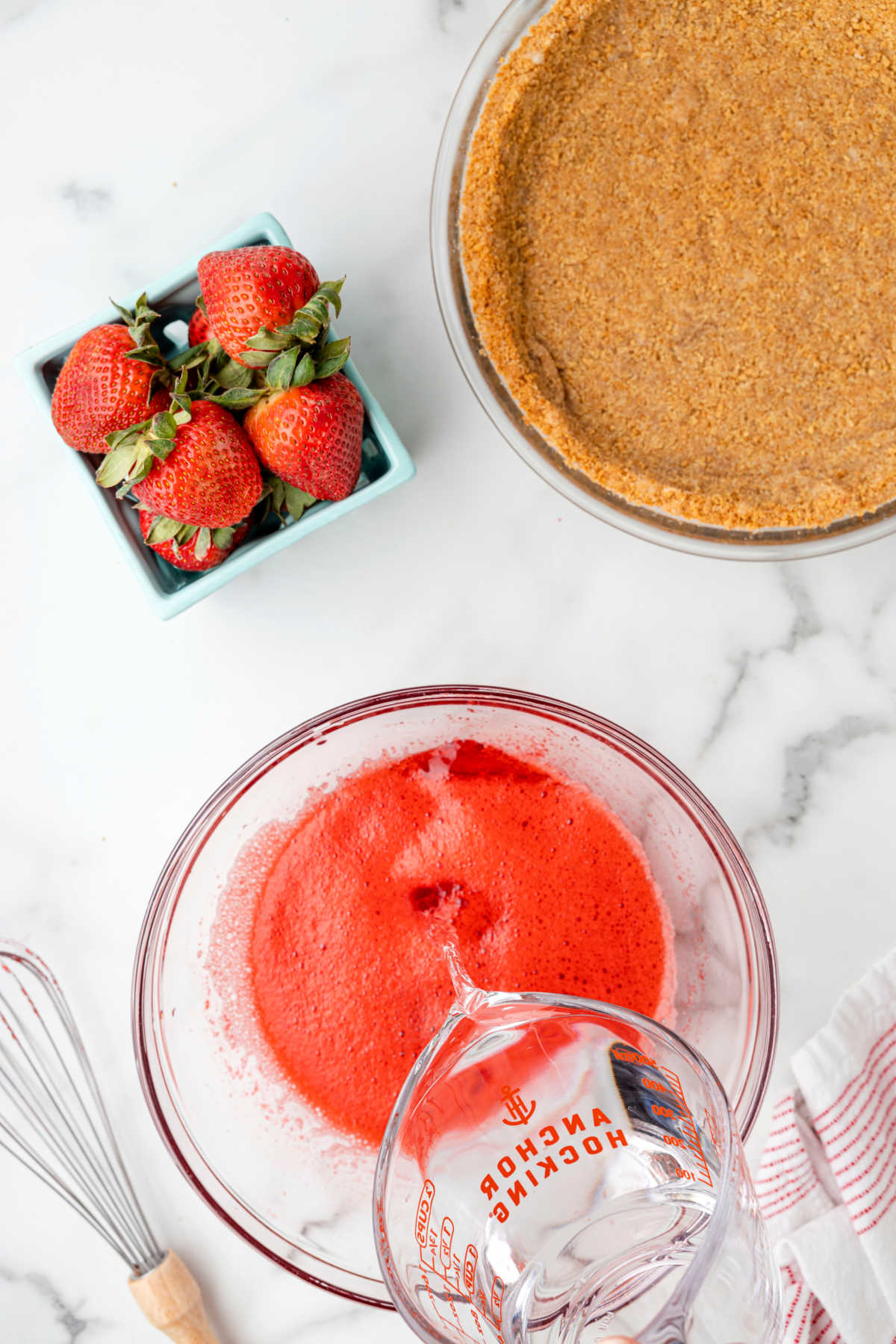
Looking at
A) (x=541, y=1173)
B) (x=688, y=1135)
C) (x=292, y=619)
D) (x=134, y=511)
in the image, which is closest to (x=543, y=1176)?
(x=541, y=1173)

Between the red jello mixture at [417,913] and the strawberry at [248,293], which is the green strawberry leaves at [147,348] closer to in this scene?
the strawberry at [248,293]

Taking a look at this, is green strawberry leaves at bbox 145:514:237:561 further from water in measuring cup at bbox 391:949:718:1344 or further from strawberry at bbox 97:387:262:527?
water in measuring cup at bbox 391:949:718:1344

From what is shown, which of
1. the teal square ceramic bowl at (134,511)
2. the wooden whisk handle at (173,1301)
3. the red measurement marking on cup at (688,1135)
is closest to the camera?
the red measurement marking on cup at (688,1135)

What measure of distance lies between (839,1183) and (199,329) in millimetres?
919

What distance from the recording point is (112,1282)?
3.25 feet

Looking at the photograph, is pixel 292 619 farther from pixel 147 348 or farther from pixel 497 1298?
pixel 497 1298

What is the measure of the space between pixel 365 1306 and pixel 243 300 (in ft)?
2.94

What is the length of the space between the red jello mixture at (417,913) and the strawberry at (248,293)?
1.23 feet

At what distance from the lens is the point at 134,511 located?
0.88 m

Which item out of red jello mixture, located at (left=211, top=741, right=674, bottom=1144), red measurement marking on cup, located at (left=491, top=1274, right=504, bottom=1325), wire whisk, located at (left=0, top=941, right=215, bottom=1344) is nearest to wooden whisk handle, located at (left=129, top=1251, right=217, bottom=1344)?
wire whisk, located at (left=0, top=941, right=215, bottom=1344)

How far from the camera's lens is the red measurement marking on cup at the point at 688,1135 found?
750 millimetres

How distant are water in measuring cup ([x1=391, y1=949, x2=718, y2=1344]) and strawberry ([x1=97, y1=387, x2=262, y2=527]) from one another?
45cm

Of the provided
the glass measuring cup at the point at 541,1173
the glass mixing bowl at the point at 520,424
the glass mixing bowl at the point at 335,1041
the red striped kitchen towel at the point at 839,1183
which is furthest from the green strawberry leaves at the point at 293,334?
the red striped kitchen towel at the point at 839,1183

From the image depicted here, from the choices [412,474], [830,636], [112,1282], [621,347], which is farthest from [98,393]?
[112,1282]
